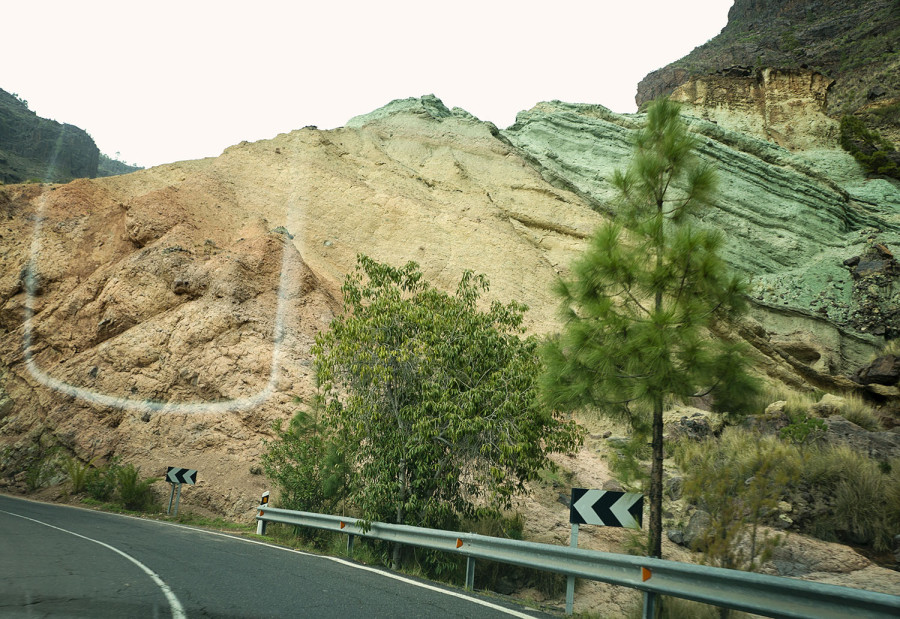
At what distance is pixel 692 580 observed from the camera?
4.88 meters

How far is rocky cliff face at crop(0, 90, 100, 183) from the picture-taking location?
5257 centimetres

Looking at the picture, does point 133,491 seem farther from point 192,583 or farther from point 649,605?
point 649,605

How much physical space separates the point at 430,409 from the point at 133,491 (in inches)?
408

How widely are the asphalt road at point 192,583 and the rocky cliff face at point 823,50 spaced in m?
48.8

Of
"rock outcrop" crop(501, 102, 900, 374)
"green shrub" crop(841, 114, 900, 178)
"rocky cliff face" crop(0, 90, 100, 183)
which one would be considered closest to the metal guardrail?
"rock outcrop" crop(501, 102, 900, 374)

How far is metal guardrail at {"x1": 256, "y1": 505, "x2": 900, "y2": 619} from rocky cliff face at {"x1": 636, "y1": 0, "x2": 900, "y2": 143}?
47905mm

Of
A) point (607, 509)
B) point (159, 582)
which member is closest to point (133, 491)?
point (159, 582)

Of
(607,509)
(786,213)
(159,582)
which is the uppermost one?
(786,213)

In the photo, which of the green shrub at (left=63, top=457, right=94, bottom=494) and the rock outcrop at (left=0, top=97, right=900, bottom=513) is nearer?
the green shrub at (left=63, top=457, right=94, bottom=494)

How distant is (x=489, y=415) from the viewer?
970 cm

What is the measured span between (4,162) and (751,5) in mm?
106994

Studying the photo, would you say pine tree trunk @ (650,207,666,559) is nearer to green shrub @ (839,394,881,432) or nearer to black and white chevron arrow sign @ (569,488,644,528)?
black and white chevron arrow sign @ (569,488,644,528)

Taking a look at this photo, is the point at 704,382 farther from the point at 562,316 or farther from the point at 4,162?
the point at 4,162

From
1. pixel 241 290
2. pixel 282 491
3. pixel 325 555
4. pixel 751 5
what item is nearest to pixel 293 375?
pixel 241 290
